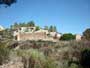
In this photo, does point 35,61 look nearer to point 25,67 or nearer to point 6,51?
point 25,67

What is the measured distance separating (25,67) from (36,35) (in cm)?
3766

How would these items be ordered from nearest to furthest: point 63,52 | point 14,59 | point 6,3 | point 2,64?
point 2,64, point 14,59, point 6,3, point 63,52

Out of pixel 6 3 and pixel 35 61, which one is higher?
pixel 6 3

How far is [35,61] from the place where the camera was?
1314 cm

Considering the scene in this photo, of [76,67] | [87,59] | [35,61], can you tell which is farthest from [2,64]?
[87,59]

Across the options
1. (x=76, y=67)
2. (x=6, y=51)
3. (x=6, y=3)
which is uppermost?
(x=6, y=3)

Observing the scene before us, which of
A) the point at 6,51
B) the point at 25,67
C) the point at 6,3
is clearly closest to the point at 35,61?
the point at 25,67

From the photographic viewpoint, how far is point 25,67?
12.8 meters

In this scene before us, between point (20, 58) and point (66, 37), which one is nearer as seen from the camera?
point (20, 58)

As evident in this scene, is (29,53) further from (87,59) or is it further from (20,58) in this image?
(87,59)

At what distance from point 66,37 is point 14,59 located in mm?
40315

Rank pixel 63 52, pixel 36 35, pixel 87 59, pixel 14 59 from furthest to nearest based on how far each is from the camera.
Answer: pixel 36 35, pixel 63 52, pixel 87 59, pixel 14 59

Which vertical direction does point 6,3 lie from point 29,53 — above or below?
above

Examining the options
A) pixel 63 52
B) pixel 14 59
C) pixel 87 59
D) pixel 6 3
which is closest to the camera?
pixel 14 59
